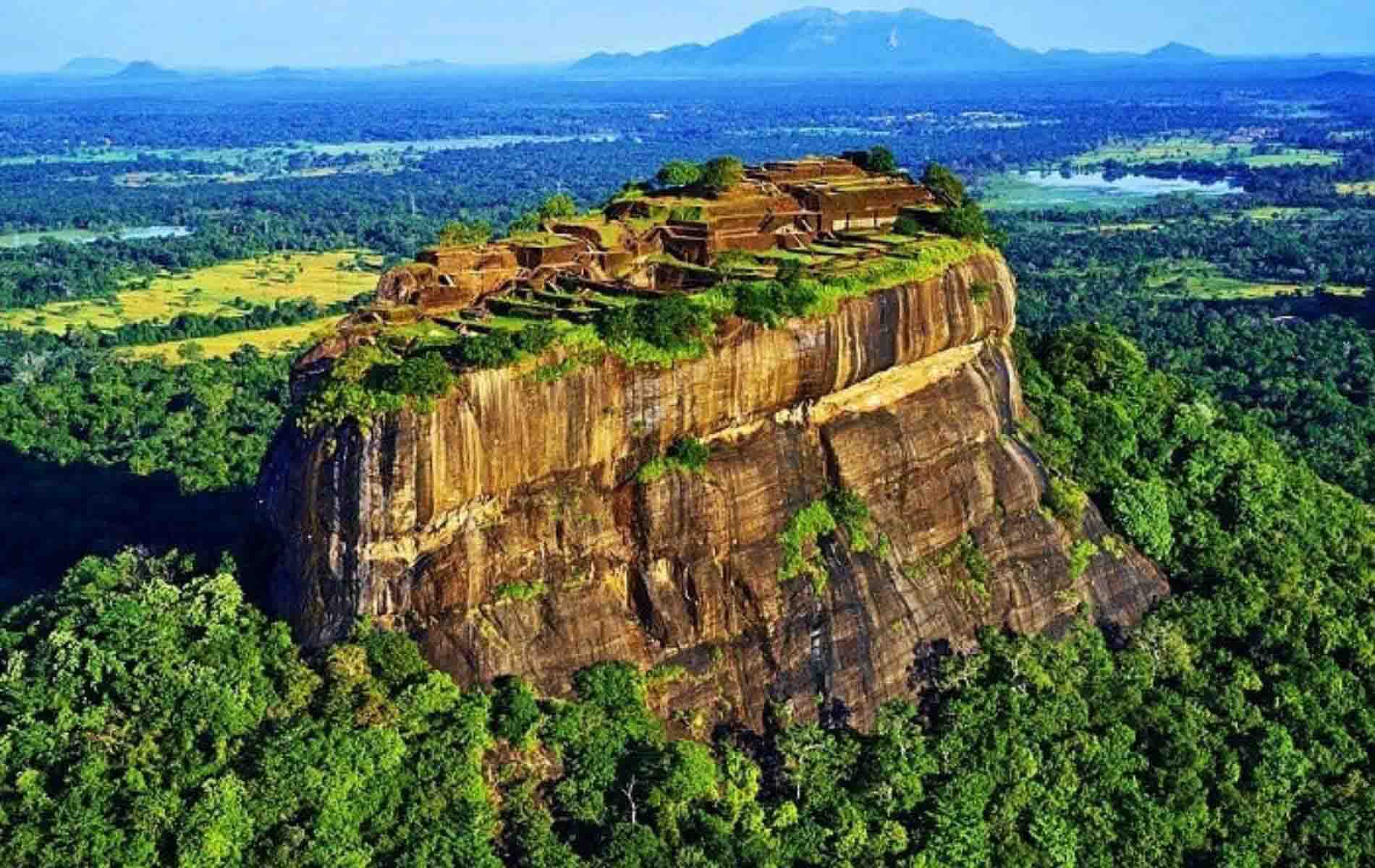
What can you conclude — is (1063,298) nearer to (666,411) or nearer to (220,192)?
(666,411)

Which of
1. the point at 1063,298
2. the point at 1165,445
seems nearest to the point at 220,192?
the point at 1063,298

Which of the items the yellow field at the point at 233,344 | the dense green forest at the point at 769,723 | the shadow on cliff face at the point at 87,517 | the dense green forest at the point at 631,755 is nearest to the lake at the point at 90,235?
the yellow field at the point at 233,344

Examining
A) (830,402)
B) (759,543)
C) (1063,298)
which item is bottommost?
(1063,298)

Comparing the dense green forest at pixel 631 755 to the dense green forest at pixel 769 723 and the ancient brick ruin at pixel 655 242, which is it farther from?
the ancient brick ruin at pixel 655 242

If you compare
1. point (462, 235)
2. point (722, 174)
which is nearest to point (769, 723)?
point (462, 235)

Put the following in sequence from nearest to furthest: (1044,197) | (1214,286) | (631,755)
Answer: (631,755) → (1214,286) → (1044,197)

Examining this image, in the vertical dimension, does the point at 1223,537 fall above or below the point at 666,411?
below

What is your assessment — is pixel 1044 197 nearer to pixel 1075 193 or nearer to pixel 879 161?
pixel 1075 193
